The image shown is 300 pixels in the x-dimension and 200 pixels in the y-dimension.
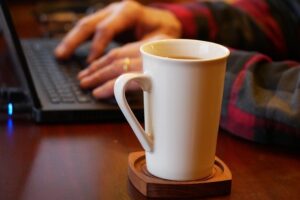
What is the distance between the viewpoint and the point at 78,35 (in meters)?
1.09

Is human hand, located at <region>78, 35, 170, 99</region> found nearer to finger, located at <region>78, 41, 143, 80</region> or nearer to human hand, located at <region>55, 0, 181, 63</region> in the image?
finger, located at <region>78, 41, 143, 80</region>

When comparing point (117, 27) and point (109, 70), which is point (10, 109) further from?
point (117, 27)

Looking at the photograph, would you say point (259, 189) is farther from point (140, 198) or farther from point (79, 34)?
point (79, 34)

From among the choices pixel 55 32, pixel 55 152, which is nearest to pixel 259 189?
pixel 55 152

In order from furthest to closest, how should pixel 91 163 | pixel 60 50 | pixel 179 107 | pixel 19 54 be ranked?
pixel 60 50 < pixel 19 54 < pixel 91 163 < pixel 179 107

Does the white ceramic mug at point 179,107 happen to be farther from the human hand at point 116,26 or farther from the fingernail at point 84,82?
the human hand at point 116,26

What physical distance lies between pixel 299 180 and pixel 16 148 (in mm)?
367

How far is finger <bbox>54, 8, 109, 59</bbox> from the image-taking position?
1.06 m

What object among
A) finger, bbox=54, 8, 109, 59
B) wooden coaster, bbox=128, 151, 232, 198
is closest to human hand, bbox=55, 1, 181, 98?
finger, bbox=54, 8, 109, 59

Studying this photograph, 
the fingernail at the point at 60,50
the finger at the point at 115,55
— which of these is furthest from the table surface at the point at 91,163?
the fingernail at the point at 60,50

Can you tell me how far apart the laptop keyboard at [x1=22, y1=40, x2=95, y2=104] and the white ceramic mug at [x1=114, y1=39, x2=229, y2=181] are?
0.28 metres

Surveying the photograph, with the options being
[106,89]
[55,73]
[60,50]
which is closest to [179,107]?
[106,89]

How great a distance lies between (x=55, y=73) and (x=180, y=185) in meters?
0.46

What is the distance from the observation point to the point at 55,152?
2.27 ft
